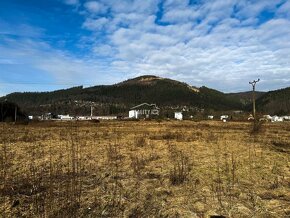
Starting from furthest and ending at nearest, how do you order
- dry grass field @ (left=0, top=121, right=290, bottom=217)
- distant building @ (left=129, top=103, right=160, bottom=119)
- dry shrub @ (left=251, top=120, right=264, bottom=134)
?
distant building @ (left=129, top=103, right=160, bottom=119) → dry shrub @ (left=251, top=120, right=264, bottom=134) → dry grass field @ (left=0, top=121, right=290, bottom=217)

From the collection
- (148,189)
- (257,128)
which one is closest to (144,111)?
(257,128)

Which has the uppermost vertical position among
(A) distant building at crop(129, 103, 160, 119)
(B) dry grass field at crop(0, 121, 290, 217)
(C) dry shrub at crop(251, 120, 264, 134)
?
(A) distant building at crop(129, 103, 160, 119)

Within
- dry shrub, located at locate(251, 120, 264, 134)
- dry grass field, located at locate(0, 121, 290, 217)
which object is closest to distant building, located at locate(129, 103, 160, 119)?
dry shrub, located at locate(251, 120, 264, 134)

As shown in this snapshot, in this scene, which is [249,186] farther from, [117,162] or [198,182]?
[117,162]

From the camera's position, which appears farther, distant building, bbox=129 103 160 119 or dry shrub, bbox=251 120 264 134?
distant building, bbox=129 103 160 119

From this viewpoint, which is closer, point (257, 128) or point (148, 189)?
point (148, 189)

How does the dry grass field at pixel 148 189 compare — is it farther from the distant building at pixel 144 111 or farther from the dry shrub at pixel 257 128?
the distant building at pixel 144 111

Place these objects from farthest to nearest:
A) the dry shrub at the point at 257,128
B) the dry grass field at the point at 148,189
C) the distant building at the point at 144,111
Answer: the distant building at the point at 144,111, the dry shrub at the point at 257,128, the dry grass field at the point at 148,189

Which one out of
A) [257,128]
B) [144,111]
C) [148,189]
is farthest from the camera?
[144,111]

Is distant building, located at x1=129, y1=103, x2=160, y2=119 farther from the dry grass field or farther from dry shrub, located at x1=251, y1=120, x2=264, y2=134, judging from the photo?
the dry grass field

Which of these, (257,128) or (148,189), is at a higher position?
(257,128)

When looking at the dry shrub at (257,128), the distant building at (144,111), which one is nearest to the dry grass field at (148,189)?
the dry shrub at (257,128)

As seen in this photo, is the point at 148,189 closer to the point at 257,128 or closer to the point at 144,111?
the point at 257,128

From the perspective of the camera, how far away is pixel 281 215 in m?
6.34
